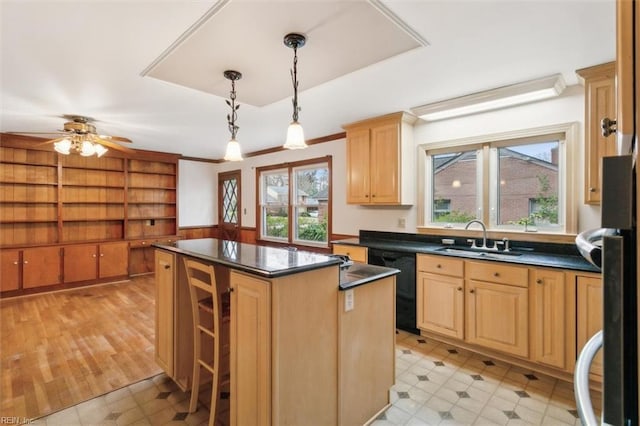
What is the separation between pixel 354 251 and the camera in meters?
3.85

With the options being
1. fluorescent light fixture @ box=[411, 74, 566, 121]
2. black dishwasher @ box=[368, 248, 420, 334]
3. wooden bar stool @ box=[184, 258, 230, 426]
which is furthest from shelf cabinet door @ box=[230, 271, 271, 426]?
fluorescent light fixture @ box=[411, 74, 566, 121]

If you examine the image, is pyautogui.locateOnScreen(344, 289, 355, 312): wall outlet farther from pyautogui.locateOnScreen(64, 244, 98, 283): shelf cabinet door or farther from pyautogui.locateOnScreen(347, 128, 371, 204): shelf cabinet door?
pyautogui.locateOnScreen(64, 244, 98, 283): shelf cabinet door

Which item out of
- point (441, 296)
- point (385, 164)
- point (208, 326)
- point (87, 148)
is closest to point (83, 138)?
point (87, 148)

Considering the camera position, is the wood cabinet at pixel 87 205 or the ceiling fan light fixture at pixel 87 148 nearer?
the ceiling fan light fixture at pixel 87 148

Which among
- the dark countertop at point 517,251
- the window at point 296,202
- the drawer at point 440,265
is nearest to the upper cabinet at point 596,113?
the dark countertop at point 517,251

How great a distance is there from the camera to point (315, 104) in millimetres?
3361

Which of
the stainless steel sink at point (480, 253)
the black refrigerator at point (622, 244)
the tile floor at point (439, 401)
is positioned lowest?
the tile floor at point (439, 401)

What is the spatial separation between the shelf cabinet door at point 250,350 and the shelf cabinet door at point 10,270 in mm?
4932

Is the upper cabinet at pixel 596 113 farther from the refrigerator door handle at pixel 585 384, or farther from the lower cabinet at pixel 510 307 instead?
the refrigerator door handle at pixel 585 384

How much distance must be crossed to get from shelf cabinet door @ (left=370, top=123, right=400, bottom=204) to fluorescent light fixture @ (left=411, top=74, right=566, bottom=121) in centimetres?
40

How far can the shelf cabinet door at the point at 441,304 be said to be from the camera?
299cm

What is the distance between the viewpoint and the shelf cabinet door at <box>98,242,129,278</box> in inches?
213

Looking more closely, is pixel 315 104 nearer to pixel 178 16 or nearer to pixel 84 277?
pixel 178 16

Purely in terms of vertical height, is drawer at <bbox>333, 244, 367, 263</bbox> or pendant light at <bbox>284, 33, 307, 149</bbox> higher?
pendant light at <bbox>284, 33, 307, 149</bbox>
